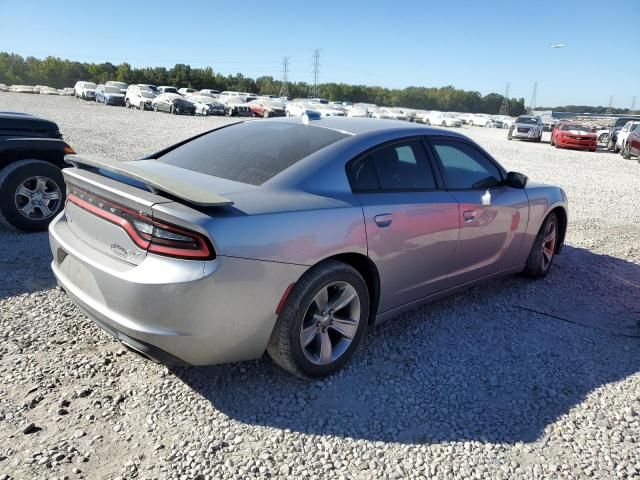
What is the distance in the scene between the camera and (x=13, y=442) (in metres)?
2.31

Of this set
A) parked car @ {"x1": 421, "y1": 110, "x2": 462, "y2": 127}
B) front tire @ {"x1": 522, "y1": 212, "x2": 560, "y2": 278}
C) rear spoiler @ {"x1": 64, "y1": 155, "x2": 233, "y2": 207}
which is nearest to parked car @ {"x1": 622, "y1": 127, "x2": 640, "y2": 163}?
front tire @ {"x1": 522, "y1": 212, "x2": 560, "y2": 278}

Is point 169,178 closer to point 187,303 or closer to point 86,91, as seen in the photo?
point 187,303

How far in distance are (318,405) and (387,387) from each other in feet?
1.52

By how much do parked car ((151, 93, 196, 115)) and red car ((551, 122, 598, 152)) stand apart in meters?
24.1

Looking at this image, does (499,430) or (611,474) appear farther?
(499,430)

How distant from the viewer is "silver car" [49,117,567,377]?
2361 mm

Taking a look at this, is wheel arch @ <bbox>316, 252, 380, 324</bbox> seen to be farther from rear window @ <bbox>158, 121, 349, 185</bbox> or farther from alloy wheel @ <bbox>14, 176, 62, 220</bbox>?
alloy wheel @ <bbox>14, 176, 62, 220</bbox>

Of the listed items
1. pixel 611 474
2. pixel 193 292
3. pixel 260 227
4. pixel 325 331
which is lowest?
pixel 611 474

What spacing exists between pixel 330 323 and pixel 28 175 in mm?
4042

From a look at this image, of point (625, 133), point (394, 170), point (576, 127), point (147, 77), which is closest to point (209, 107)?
point (576, 127)

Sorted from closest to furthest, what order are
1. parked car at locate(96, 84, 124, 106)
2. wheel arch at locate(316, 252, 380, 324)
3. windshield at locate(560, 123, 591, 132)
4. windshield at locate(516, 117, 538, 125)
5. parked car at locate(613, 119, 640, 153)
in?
wheel arch at locate(316, 252, 380, 324) < parked car at locate(613, 119, 640, 153) < windshield at locate(560, 123, 591, 132) < windshield at locate(516, 117, 538, 125) < parked car at locate(96, 84, 124, 106)

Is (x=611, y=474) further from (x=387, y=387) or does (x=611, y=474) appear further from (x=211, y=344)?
(x=211, y=344)

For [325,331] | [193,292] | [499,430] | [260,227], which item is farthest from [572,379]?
[193,292]

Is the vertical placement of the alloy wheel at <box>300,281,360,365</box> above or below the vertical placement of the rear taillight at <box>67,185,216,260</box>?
below
